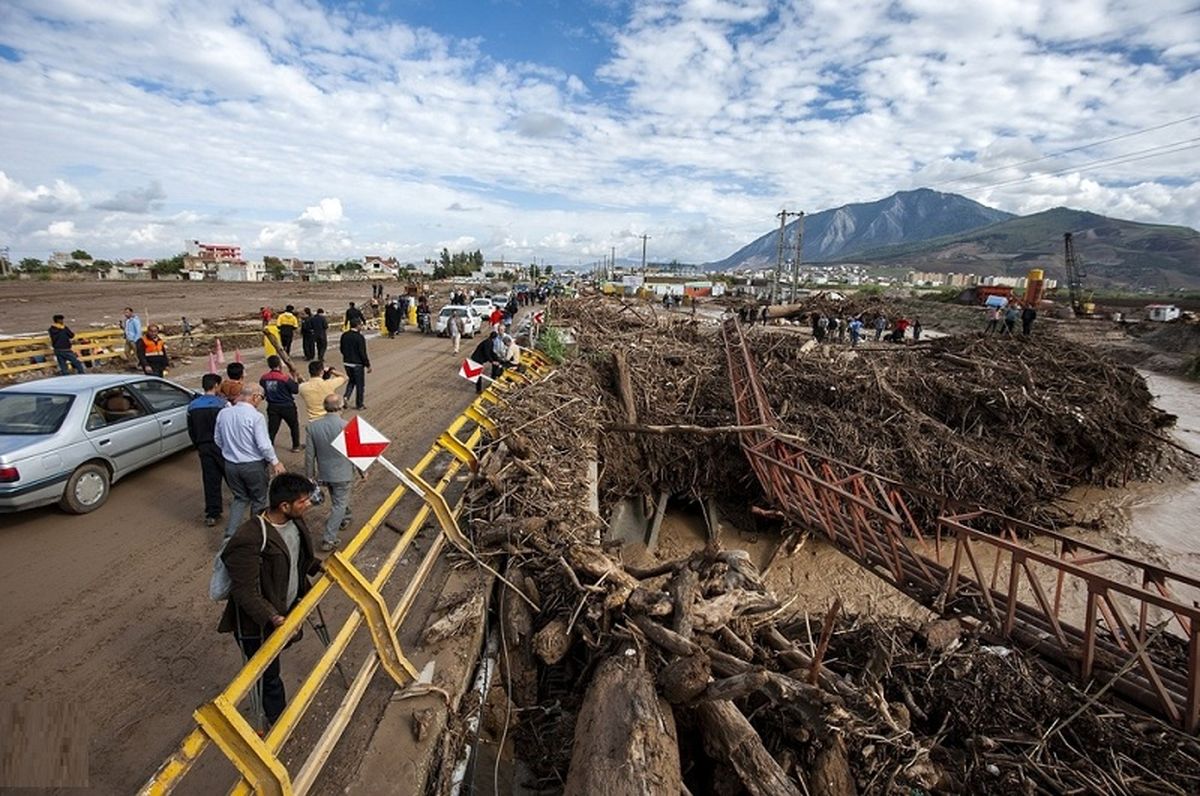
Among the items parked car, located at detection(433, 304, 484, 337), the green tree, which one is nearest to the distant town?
the green tree

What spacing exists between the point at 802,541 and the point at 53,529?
38.5ft

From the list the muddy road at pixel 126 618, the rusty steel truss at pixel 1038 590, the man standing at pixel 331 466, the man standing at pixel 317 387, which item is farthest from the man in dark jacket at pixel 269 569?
the rusty steel truss at pixel 1038 590

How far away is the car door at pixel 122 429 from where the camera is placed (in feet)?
21.1

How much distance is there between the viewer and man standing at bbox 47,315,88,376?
11992 millimetres

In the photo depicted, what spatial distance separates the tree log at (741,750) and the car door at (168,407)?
26.6 feet

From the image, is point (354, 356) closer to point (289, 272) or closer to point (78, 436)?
point (78, 436)

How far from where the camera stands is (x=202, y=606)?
477 cm

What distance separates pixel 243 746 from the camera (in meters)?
2.34

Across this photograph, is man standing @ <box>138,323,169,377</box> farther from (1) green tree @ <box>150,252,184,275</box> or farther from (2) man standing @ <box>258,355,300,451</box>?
(1) green tree @ <box>150,252,184,275</box>

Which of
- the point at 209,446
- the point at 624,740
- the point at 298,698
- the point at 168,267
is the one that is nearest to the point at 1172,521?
the point at 624,740

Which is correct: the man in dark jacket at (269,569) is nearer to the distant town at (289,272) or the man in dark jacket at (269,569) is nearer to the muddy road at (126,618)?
the muddy road at (126,618)

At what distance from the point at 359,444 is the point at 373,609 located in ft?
7.57

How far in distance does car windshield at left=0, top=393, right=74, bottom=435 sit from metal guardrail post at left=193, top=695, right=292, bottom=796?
6.05 metres

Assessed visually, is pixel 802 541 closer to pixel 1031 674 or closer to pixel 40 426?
pixel 1031 674
